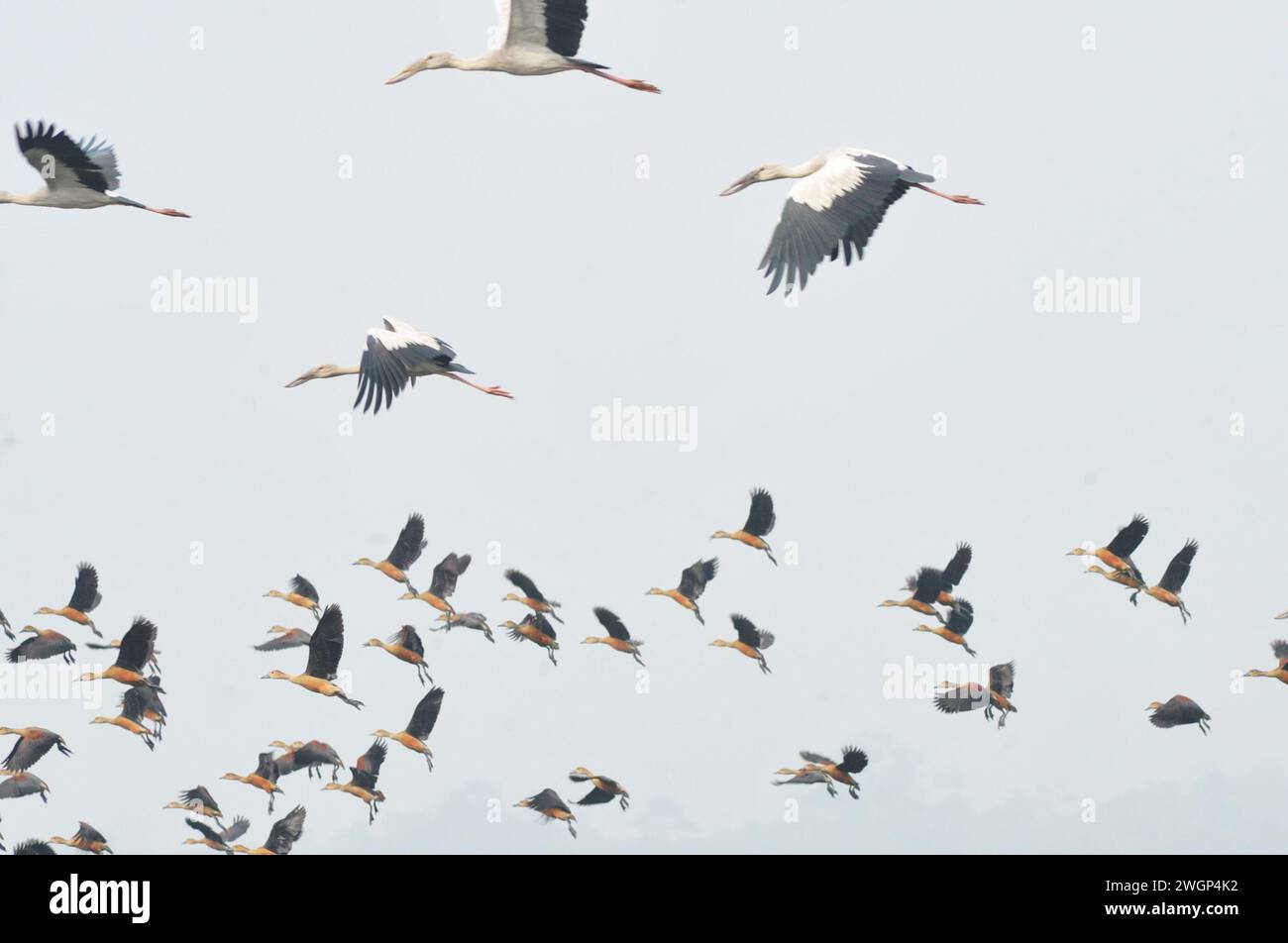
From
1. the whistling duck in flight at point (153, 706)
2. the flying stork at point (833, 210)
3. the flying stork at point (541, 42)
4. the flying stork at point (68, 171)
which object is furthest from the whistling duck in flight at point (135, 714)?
the flying stork at point (833, 210)

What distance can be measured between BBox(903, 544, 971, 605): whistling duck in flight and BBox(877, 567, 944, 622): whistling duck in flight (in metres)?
0.03

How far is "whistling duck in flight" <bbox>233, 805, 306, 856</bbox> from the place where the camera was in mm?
35812

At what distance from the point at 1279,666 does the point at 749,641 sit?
7121 millimetres

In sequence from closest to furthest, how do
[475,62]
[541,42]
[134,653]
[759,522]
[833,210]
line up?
[833,210] → [541,42] → [475,62] → [134,653] → [759,522]

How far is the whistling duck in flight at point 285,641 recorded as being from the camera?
39.0m

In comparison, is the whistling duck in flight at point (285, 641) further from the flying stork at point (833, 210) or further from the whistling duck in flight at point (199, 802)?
the flying stork at point (833, 210)

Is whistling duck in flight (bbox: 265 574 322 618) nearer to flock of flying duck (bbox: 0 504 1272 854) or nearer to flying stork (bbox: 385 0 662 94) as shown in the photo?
flock of flying duck (bbox: 0 504 1272 854)

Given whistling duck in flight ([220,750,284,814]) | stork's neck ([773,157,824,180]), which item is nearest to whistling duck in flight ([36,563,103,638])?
whistling duck in flight ([220,750,284,814])

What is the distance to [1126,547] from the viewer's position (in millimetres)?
37156

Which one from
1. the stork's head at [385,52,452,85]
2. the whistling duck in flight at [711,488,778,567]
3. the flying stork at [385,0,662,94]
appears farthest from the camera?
the whistling duck in flight at [711,488,778,567]

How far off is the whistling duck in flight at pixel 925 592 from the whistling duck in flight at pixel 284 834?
871cm

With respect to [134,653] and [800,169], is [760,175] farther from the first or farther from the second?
[134,653]

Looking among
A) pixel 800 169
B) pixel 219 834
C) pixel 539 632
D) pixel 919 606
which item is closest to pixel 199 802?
pixel 219 834
